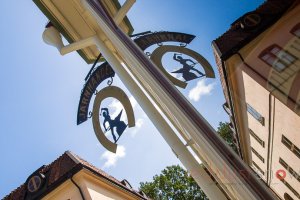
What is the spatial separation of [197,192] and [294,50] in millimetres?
22817

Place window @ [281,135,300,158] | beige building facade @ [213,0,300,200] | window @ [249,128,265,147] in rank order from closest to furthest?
beige building facade @ [213,0,300,200] → window @ [281,135,300,158] → window @ [249,128,265,147]

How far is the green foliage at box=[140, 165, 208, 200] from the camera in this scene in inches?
1314

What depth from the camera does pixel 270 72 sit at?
47.8 feet

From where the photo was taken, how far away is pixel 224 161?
2512 mm

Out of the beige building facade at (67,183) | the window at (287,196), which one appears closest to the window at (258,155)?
the window at (287,196)

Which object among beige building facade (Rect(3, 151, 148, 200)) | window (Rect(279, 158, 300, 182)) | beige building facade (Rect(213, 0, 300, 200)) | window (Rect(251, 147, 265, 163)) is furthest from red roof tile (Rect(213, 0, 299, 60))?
window (Rect(251, 147, 265, 163))

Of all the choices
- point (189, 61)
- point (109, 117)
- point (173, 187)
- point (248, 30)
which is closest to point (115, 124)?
point (109, 117)

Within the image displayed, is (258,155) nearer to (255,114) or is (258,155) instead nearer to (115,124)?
(255,114)

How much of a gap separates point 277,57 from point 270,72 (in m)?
0.77

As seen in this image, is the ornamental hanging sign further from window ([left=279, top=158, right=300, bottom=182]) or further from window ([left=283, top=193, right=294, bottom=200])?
window ([left=283, top=193, right=294, bottom=200])

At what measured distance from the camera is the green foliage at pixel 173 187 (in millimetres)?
33375

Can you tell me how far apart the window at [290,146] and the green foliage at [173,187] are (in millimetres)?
17672

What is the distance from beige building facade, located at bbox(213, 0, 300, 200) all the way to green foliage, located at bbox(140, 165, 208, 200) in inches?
656

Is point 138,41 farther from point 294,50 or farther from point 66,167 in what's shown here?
point 294,50
